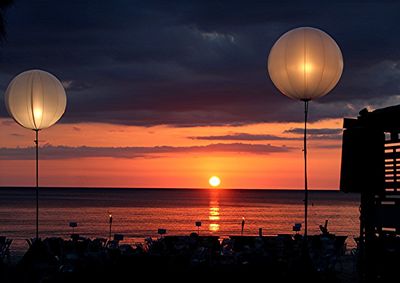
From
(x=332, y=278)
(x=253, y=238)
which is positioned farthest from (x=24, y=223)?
(x=332, y=278)

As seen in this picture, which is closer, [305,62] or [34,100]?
[305,62]

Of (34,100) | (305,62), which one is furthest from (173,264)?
(305,62)

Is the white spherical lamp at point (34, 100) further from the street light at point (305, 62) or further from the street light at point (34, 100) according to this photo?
the street light at point (305, 62)

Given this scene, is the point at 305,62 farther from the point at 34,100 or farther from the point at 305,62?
the point at 34,100

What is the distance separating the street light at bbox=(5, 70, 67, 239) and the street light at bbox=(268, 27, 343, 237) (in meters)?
4.31

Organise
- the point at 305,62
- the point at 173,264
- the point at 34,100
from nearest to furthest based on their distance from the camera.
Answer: the point at 305,62, the point at 34,100, the point at 173,264

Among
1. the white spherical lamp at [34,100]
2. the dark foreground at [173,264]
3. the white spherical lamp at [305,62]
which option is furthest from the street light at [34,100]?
the white spherical lamp at [305,62]

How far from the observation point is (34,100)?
12266 millimetres

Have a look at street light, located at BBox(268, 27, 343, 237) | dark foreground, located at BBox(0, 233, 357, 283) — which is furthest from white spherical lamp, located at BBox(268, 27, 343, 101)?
dark foreground, located at BBox(0, 233, 357, 283)

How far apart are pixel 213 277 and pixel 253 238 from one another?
3289mm

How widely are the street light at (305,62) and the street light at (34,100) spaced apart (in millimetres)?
4311

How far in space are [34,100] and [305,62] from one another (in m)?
5.06

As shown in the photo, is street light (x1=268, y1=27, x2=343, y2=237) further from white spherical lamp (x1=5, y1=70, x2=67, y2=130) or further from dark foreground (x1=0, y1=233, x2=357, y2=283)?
white spherical lamp (x1=5, y1=70, x2=67, y2=130)

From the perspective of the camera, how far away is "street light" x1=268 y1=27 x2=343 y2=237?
10.4 meters
